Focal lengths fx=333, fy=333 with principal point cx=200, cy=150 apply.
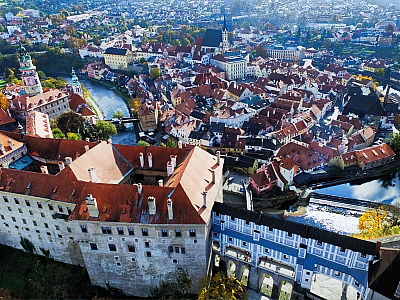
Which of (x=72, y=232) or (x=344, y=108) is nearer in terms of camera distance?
(x=72, y=232)

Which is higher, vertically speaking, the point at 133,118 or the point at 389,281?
the point at 389,281

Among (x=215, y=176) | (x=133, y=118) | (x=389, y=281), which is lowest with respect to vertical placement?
(x=133, y=118)

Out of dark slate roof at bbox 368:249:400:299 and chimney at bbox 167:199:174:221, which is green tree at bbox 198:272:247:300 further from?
dark slate roof at bbox 368:249:400:299

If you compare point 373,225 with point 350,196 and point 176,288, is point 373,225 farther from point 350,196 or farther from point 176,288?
point 176,288

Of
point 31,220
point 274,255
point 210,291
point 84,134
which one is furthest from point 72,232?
point 84,134

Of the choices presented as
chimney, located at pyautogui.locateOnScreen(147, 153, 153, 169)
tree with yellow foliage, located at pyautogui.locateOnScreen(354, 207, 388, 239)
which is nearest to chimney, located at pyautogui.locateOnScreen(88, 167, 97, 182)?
chimney, located at pyautogui.locateOnScreen(147, 153, 153, 169)

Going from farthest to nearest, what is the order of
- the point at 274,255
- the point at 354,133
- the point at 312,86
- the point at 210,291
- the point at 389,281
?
the point at 312,86 → the point at 354,133 → the point at 274,255 → the point at 210,291 → the point at 389,281

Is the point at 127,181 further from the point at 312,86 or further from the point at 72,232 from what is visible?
the point at 312,86
